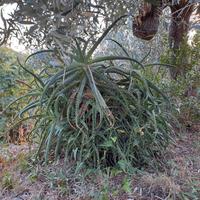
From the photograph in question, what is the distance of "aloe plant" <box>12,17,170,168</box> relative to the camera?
1939mm

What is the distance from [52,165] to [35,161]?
0.14m

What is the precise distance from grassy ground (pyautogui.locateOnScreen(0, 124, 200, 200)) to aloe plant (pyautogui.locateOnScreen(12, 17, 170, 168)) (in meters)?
0.09

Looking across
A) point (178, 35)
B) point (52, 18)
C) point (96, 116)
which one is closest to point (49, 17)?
point (52, 18)

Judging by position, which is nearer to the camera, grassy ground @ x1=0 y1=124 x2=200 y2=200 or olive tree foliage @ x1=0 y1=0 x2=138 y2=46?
olive tree foliage @ x1=0 y1=0 x2=138 y2=46

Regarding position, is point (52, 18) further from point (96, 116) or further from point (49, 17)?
point (96, 116)

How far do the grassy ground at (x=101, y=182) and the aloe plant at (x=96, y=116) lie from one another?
0.09 metres

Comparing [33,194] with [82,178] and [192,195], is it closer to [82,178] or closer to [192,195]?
[82,178]

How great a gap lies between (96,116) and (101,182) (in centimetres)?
40

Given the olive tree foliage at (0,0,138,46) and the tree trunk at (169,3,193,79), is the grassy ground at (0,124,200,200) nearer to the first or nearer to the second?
the olive tree foliage at (0,0,138,46)

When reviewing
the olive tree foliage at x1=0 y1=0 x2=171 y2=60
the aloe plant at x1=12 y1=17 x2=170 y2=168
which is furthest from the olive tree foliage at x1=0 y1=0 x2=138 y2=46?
the aloe plant at x1=12 y1=17 x2=170 y2=168

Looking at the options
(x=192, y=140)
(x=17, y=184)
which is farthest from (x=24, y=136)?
(x=192, y=140)

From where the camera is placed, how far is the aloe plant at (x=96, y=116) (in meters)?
1.94

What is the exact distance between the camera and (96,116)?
2.01m

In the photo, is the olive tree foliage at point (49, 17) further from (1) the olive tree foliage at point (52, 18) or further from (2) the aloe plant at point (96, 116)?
(2) the aloe plant at point (96, 116)
